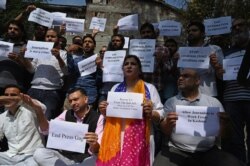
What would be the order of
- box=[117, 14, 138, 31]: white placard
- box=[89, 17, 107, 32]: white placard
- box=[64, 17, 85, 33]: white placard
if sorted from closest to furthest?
box=[117, 14, 138, 31]: white placard → box=[64, 17, 85, 33]: white placard → box=[89, 17, 107, 32]: white placard

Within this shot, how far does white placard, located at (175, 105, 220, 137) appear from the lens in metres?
4.83

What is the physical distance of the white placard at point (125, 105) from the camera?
5078mm

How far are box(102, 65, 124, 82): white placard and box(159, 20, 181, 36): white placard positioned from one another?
1602 mm

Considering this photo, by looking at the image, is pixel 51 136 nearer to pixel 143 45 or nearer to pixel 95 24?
pixel 143 45

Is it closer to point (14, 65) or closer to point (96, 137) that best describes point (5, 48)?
point (14, 65)

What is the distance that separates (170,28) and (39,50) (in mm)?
2363

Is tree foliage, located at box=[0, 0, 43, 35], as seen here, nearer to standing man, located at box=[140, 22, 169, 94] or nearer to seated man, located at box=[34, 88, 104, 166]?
standing man, located at box=[140, 22, 169, 94]

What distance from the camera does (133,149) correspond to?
519 cm

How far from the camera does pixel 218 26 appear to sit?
6738mm

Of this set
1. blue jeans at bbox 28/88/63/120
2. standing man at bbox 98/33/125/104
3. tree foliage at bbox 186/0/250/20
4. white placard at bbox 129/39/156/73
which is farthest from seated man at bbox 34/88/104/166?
tree foliage at bbox 186/0/250/20

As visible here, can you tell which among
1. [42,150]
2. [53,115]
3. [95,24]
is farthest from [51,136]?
[95,24]

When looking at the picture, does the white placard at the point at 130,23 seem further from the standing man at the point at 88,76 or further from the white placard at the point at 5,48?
the white placard at the point at 5,48

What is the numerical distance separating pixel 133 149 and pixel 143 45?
1.79 metres

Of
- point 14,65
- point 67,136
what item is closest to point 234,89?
point 67,136
